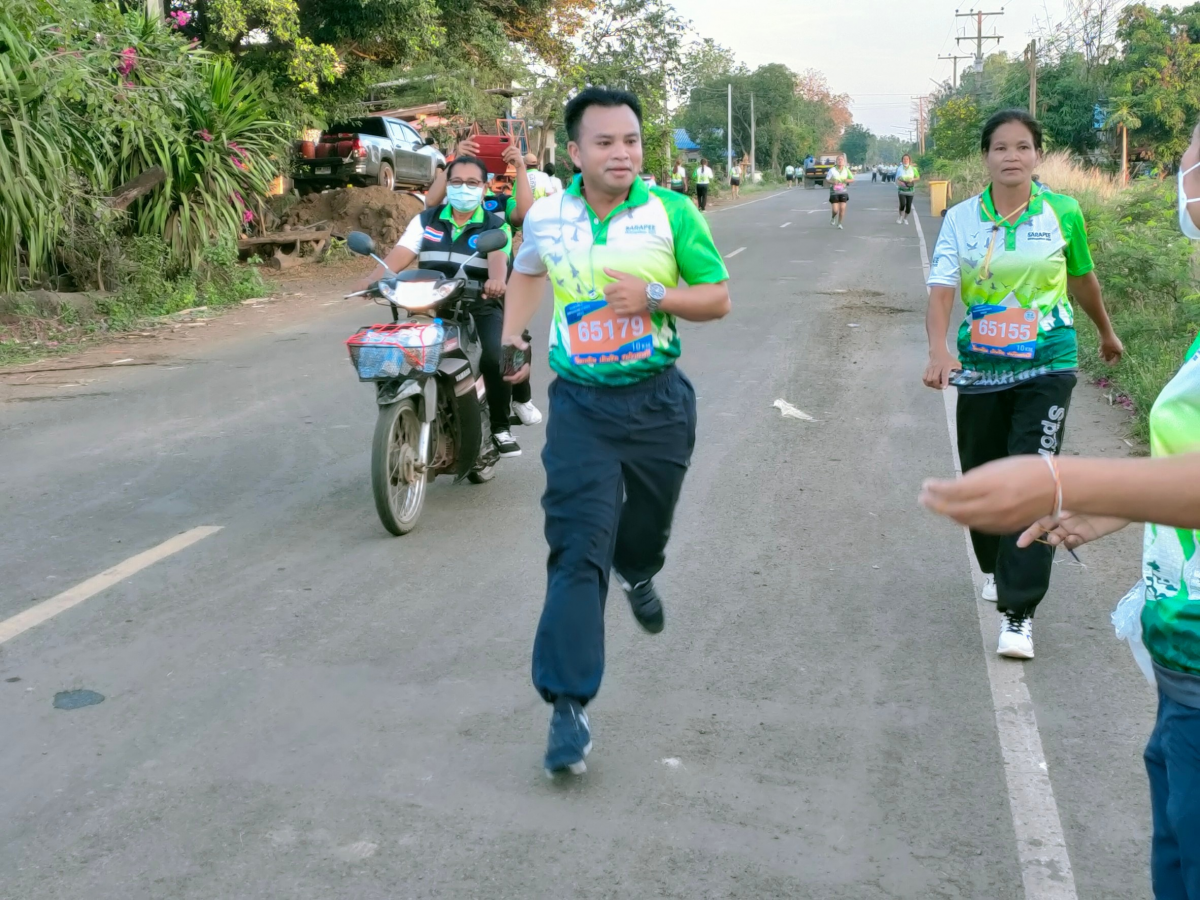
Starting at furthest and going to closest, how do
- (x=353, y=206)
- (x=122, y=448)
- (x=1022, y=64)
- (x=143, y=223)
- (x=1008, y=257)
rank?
(x=1022, y=64)
(x=353, y=206)
(x=143, y=223)
(x=122, y=448)
(x=1008, y=257)

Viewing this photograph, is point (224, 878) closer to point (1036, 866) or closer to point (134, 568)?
point (1036, 866)

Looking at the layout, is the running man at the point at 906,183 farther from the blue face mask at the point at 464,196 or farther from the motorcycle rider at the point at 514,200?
the blue face mask at the point at 464,196

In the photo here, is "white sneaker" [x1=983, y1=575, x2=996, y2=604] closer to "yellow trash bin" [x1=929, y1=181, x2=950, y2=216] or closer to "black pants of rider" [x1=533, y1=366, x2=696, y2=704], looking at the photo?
"black pants of rider" [x1=533, y1=366, x2=696, y2=704]

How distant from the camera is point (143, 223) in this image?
15586 millimetres

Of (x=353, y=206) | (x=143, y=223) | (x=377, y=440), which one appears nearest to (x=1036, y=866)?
(x=377, y=440)

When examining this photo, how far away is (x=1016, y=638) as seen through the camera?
488cm

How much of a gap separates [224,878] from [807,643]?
2.47 metres

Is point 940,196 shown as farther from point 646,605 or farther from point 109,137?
point 646,605

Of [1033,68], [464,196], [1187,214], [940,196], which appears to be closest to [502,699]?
[1187,214]

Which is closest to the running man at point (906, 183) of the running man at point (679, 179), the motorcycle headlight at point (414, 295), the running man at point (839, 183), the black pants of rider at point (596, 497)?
the running man at point (839, 183)

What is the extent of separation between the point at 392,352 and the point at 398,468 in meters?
0.58

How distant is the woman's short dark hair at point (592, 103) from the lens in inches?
160

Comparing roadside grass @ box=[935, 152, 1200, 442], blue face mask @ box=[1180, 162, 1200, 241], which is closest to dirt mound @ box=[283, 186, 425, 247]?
roadside grass @ box=[935, 152, 1200, 442]

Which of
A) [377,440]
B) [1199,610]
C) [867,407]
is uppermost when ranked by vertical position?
[1199,610]
